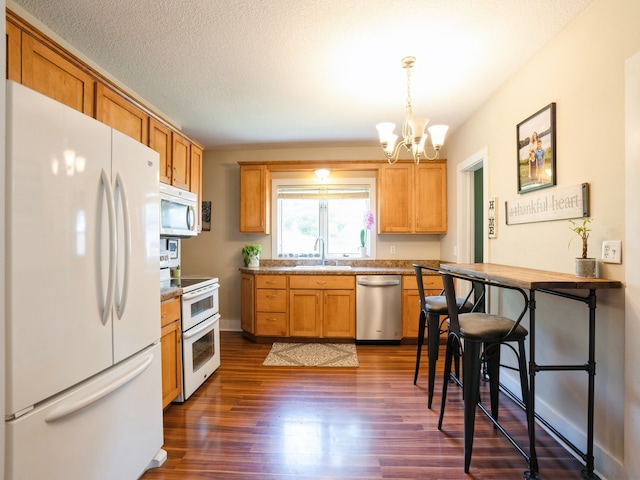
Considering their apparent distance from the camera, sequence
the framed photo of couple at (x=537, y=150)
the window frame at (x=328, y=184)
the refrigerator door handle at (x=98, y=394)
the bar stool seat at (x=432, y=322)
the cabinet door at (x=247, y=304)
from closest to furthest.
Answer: the refrigerator door handle at (x=98, y=394), the framed photo of couple at (x=537, y=150), the bar stool seat at (x=432, y=322), the cabinet door at (x=247, y=304), the window frame at (x=328, y=184)

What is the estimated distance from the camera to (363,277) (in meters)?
3.67

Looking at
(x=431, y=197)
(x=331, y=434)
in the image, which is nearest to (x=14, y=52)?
(x=331, y=434)

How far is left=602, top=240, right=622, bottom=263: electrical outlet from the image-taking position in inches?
58.5

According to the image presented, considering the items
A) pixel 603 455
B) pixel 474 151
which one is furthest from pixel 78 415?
pixel 474 151

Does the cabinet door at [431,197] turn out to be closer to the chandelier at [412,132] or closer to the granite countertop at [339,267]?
the granite countertop at [339,267]

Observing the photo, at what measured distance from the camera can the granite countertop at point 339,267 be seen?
3686 mm

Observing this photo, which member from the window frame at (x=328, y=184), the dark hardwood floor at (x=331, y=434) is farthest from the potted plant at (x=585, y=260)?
the window frame at (x=328, y=184)

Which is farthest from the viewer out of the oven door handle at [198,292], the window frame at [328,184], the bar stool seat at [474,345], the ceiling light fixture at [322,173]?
the window frame at [328,184]

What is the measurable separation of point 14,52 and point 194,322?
1.93 meters

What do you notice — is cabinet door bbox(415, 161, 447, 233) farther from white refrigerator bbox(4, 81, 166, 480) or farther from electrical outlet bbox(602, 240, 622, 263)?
white refrigerator bbox(4, 81, 166, 480)

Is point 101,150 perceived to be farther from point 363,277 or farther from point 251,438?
point 363,277

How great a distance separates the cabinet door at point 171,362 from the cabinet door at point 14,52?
1.57 m

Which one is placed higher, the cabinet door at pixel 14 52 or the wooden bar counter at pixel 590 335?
the cabinet door at pixel 14 52

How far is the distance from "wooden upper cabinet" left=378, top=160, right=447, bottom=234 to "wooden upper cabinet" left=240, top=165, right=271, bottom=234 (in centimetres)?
156
